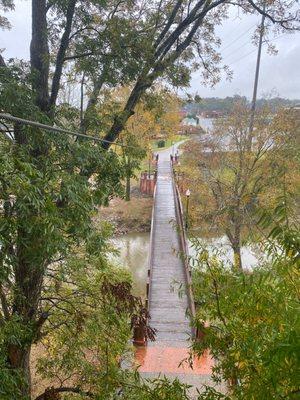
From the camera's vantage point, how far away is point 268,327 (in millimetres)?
2299

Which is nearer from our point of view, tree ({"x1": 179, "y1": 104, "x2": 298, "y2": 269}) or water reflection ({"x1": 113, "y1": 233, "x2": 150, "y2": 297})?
tree ({"x1": 179, "y1": 104, "x2": 298, "y2": 269})

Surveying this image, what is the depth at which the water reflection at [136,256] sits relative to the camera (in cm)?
1386

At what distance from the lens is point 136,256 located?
16766 mm

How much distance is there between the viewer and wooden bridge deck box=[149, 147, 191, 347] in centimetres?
850

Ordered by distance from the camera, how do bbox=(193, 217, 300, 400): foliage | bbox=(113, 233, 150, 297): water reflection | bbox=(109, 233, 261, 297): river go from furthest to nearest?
bbox=(109, 233, 261, 297): river < bbox=(113, 233, 150, 297): water reflection < bbox=(193, 217, 300, 400): foliage

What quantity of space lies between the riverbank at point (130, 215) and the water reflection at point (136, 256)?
53 centimetres

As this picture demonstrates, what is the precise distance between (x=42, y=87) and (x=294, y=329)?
4309mm

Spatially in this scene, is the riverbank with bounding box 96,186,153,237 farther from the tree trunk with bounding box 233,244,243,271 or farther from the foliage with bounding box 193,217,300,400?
the foliage with bounding box 193,217,300,400

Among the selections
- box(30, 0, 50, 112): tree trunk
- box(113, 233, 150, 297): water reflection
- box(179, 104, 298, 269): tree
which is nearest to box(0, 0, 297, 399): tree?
box(30, 0, 50, 112): tree trunk

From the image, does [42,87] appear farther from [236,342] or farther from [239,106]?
[239,106]

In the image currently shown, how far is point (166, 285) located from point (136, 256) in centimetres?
637

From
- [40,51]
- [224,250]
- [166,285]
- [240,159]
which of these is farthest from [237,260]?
[40,51]

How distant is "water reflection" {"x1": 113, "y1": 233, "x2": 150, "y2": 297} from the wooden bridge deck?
1463 millimetres

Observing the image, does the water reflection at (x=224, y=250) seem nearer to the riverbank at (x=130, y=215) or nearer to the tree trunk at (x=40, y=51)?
the tree trunk at (x=40, y=51)
